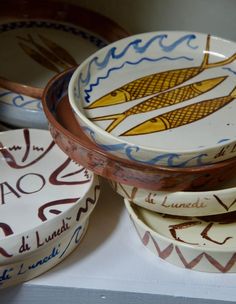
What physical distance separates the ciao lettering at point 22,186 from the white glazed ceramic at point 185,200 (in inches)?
3.0

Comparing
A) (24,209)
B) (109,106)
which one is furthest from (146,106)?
(24,209)

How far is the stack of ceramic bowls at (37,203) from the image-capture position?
0.42 metres

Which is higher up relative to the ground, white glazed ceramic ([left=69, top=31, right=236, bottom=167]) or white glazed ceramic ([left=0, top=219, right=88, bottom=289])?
white glazed ceramic ([left=69, top=31, right=236, bottom=167])

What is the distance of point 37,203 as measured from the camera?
0.47 m

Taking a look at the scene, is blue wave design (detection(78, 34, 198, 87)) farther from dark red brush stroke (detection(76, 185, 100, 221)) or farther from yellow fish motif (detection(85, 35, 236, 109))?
dark red brush stroke (detection(76, 185, 100, 221))

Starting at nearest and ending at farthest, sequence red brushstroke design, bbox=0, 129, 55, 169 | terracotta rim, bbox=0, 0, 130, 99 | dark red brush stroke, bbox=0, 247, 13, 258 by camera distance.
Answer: dark red brush stroke, bbox=0, 247, 13, 258
red brushstroke design, bbox=0, 129, 55, 169
terracotta rim, bbox=0, 0, 130, 99

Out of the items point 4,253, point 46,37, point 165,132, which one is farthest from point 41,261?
point 46,37

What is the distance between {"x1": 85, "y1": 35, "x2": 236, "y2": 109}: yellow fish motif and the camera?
0.50 meters

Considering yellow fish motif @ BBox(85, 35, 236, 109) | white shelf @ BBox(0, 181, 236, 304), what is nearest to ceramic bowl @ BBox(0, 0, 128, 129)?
yellow fish motif @ BBox(85, 35, 236, 109)

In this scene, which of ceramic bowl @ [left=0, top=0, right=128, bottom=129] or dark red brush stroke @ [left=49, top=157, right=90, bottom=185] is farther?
ceramic bowl @ [left=0, top=0, right=128, bottom=129]

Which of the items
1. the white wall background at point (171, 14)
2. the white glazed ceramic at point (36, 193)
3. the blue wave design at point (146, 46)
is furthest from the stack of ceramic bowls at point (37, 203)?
the white wall background at point (171, 14)

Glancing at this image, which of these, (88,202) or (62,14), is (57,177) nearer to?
(88,202)

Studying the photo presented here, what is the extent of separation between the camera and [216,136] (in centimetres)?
45

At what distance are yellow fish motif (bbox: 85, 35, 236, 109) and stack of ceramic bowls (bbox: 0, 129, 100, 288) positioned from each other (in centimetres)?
7
